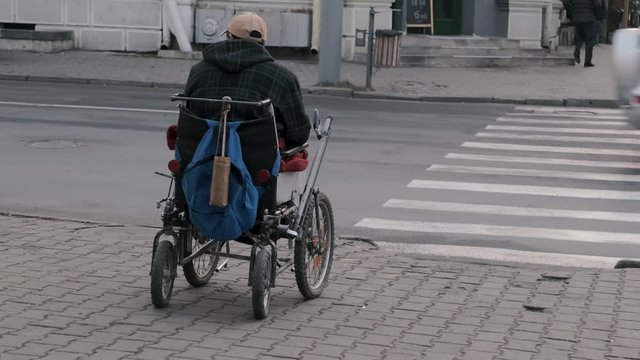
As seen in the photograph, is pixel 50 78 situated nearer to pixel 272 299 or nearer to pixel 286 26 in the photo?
pixel 286 26

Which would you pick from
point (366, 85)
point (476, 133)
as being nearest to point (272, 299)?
point (476, 133)

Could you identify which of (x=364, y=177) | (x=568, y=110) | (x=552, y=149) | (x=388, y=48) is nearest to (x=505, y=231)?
(x=364, y=177)

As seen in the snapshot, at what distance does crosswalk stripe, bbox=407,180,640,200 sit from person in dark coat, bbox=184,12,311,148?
16.7 ft

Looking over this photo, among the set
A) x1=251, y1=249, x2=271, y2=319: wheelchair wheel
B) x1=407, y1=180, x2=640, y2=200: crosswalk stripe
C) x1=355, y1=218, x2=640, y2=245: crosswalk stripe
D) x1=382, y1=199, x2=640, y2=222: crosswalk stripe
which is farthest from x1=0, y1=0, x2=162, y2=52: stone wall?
x1=251, y1=249, x2=271, y2=319: wheelchair wheel

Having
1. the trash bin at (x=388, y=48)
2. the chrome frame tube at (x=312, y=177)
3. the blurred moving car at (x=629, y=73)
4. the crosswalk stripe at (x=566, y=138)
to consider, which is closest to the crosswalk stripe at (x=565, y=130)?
the crosswalk stripe at (x=566, y=138)

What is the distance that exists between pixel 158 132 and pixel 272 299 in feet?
27.1

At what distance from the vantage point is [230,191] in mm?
5996

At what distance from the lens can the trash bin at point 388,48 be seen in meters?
21.0

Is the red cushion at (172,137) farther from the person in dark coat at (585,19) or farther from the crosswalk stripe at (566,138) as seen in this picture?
the person in dark coat at (585,19)

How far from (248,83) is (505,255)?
3.12 m

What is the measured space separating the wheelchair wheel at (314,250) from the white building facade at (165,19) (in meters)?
18.4

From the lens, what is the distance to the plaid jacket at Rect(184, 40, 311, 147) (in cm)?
627

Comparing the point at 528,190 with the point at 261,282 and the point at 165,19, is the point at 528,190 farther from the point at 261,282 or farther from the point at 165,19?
the point at 165,19

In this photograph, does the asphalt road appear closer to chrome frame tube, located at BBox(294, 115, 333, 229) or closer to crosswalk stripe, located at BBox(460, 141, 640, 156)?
crosswalk stripe, located at BBox(460, 141, 640, 156)
